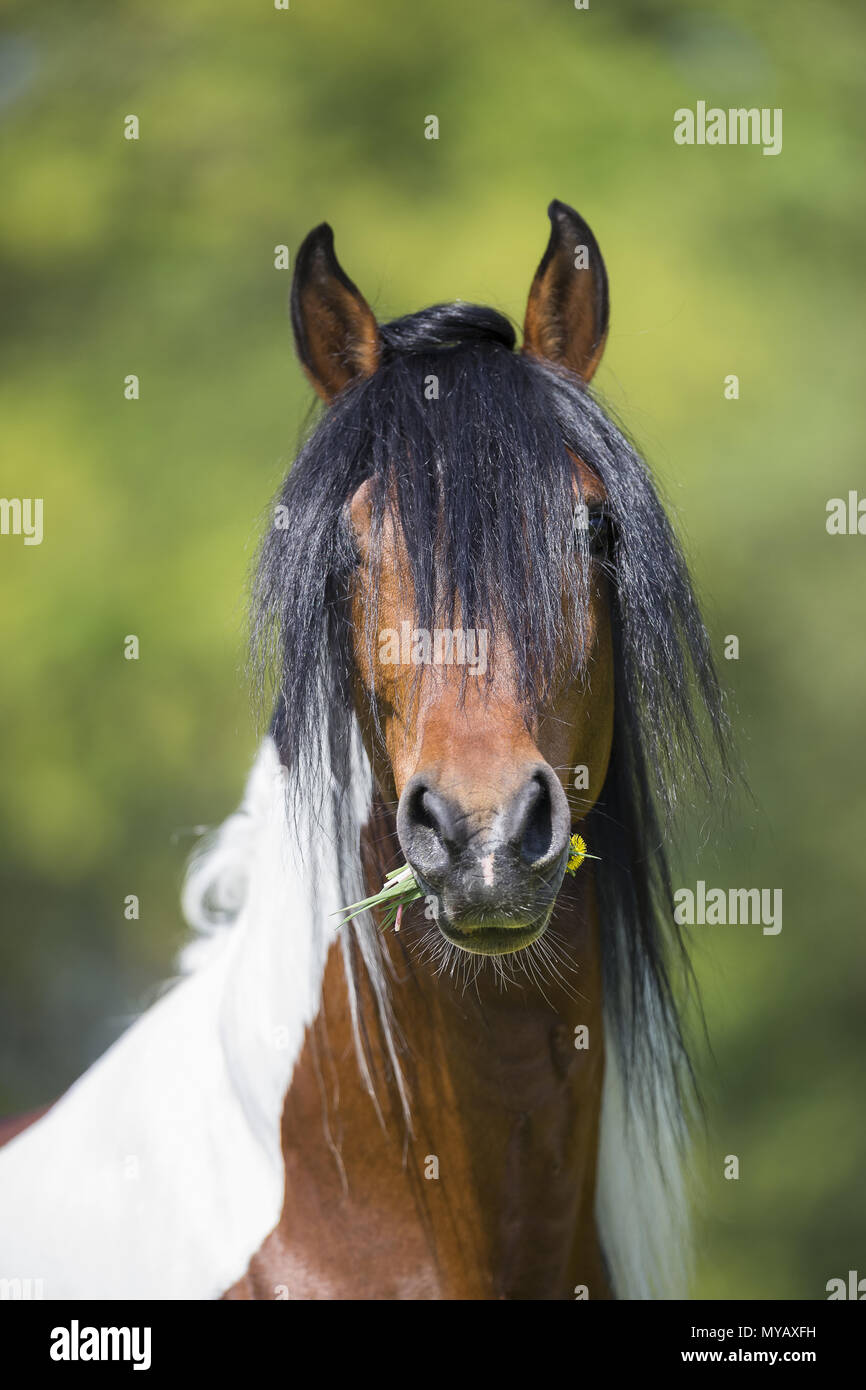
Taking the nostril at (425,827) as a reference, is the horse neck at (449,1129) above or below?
below

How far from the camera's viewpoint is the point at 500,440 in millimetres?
1307

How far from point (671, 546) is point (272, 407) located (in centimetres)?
354

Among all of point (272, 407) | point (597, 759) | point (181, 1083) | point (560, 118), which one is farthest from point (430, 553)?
point (560, 118)

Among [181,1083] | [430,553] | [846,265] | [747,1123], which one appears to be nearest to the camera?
[430,553]

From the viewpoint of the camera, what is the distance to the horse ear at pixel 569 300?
1.53 m

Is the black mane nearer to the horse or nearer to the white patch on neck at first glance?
the horse

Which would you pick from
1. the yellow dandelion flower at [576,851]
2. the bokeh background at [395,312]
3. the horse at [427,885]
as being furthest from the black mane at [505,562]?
the bokeh background at [395,312]

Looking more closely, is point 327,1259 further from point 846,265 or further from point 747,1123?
point 846,265

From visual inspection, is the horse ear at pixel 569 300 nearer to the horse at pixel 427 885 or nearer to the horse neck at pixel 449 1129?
the horse at pixel 427 885

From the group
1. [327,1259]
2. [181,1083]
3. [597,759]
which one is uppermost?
[597,759]

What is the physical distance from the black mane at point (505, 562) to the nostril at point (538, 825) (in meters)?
0.13

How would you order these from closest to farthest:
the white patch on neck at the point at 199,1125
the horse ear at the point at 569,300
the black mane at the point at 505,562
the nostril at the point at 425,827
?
the nostril at the point at 425,827 → the black mane at the point at 505,562 → the white patch on neck at the point at 199,1125 → the horse ear at the point at 569,300

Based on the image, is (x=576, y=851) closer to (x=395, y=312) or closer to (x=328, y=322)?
(x=328, y=322)

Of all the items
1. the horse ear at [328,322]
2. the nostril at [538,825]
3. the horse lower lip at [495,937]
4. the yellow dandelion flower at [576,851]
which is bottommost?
the horse lower lip at [495,937]
